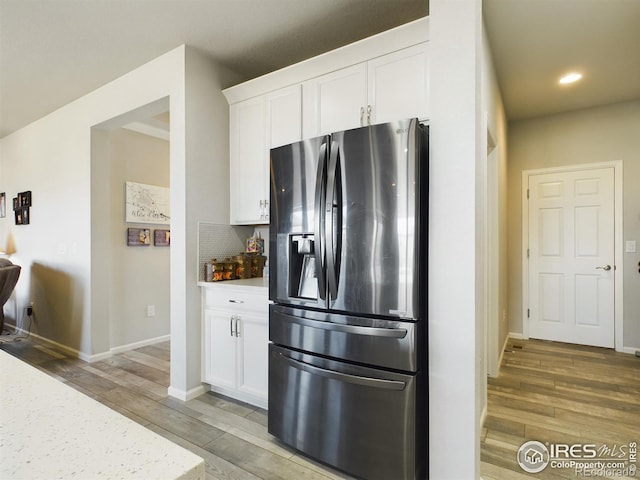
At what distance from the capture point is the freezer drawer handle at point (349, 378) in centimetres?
159

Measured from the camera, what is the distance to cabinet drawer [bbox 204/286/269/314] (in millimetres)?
2379

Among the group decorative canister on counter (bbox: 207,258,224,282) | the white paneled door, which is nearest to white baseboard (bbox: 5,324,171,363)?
decorative canister on counter (bbox: 207,258,224,282)

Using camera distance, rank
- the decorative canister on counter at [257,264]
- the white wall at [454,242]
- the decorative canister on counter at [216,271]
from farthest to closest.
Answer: the decorative canister on counter at [257,264], the decorative canister on counter at [216,271], the white wall at [454,242]

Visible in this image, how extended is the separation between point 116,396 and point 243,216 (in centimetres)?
175

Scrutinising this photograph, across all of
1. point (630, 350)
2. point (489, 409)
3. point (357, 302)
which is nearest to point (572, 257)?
point (630, 350)

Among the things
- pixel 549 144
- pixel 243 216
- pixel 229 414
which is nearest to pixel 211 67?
pixel 243 216

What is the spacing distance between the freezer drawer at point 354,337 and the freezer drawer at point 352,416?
0.05 meters

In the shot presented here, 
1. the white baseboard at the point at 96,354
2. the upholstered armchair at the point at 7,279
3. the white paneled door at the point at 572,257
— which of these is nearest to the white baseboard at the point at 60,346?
the white baseboard at the point at 96,354

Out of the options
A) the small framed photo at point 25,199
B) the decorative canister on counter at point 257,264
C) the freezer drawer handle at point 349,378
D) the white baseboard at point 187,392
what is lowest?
Result: the white baseboard at point 187,392

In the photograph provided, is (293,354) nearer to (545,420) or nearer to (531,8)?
(545,420)

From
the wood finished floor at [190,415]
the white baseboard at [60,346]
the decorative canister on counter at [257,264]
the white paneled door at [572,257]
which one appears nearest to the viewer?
the wood finished floor at [190,415]

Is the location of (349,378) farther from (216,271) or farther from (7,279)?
(7,279)

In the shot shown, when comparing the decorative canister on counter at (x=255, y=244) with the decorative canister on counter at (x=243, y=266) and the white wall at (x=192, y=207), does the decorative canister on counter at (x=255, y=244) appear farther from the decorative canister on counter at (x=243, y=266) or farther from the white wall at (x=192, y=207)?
the white wall at (x=192, y=207)

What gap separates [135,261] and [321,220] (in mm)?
3106
